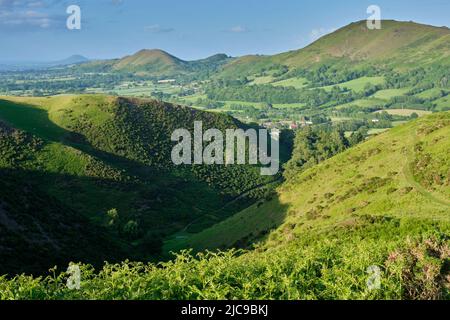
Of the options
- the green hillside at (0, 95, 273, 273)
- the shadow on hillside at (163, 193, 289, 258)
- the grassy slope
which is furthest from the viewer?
the green hillside at (0, 95, 273, 273)

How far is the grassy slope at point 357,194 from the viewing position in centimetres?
5478

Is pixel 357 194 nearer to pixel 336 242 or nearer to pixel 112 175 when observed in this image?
pixel 336 242

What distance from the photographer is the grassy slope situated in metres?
54.8

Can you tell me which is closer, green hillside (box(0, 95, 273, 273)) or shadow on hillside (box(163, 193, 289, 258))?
shadow on hillside (box(163, 193, 289, 258))

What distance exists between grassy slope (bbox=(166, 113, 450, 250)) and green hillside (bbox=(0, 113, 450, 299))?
0.83 feet

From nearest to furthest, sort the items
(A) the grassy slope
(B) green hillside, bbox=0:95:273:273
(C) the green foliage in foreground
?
1. (C) the green foliage in foreground
2. (A) the grassy slope
3. (B) green hillside, bbox=0:95:273:273

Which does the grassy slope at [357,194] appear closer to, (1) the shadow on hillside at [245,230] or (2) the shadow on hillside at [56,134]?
(1) the shadow on hillside at [245,230]

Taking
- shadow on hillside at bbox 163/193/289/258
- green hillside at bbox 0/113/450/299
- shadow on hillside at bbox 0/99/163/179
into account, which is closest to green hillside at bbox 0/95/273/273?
shadow on hillside at bbox 0/99/163/179

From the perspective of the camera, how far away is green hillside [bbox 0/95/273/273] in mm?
88188

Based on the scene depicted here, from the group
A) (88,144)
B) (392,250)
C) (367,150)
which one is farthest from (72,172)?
(392,250)

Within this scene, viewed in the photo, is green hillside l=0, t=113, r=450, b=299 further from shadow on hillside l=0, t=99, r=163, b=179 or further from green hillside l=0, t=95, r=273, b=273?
shadow on hillside l=0, t=99, r=163, b=179

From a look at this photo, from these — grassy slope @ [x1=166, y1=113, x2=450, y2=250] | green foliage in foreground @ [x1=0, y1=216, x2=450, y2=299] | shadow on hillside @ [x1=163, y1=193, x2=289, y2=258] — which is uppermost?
green foliage in foreground @ [x1=0, y1=216, x2=450, y2=299]

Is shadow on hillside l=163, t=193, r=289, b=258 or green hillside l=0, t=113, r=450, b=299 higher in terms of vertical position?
green hillside l=0, t=113, r=450, b=299
